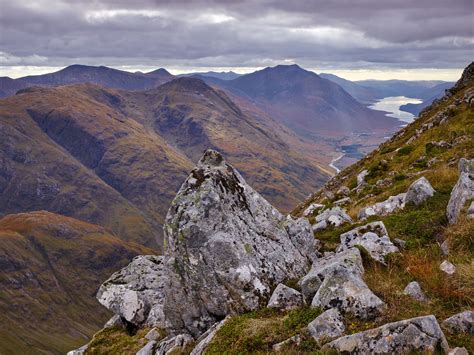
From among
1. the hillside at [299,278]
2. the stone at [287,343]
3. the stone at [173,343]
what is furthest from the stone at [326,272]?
the stone at [173,343]

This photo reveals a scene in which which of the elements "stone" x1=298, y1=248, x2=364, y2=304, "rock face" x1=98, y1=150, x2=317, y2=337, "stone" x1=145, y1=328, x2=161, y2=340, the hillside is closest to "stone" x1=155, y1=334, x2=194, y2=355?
the hillside

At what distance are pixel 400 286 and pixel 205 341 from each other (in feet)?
22.5

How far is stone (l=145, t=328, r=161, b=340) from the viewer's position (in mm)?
18764

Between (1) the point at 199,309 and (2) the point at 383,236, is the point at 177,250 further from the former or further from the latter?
(2) the point at 383,236

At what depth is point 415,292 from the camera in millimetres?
13141

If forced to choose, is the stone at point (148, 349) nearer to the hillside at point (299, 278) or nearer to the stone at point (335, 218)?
the hillside at point (299, 278)

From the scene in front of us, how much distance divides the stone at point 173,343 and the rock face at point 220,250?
58cm

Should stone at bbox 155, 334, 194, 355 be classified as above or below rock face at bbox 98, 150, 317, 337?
below

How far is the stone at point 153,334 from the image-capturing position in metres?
18.8

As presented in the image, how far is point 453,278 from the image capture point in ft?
43.8

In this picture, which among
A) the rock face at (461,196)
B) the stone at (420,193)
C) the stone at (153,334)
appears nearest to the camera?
the rock face at (461,196)

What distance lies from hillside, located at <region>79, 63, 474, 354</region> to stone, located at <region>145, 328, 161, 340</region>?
61 mm

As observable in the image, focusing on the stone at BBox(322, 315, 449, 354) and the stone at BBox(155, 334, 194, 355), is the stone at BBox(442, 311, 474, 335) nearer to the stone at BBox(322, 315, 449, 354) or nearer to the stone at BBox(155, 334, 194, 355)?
the stone at BBox(322, 315, 449, 354)

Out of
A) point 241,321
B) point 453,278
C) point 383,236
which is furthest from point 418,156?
point 241,321
